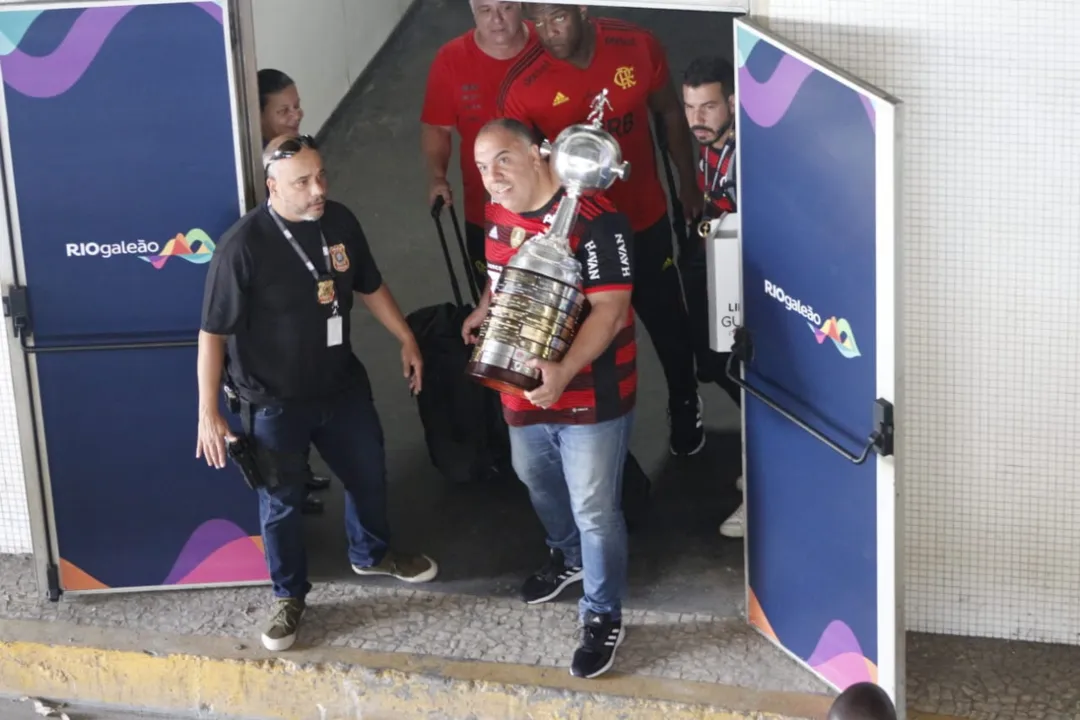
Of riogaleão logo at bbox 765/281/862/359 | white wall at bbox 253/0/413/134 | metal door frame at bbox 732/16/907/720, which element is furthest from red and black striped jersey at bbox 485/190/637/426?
white wall at bbox 253/0/413/134

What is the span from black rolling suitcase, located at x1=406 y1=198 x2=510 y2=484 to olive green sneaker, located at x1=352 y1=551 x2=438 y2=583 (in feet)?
1.83

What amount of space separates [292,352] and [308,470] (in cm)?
46

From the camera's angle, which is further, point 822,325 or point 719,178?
point 719,178

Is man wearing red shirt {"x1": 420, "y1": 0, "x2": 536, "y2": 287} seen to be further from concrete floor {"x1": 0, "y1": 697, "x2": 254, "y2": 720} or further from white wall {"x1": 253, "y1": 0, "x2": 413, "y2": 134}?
white wall {"x1": 253, "y1": 0, "x2": 413, "y2": 134}

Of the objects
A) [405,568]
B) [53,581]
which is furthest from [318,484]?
[53,581]

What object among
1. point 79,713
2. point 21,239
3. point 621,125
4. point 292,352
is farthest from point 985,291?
point 79,713

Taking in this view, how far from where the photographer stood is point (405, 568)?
497 centimetres

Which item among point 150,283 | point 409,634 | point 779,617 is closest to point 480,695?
point 409,634

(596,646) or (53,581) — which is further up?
(53,581)

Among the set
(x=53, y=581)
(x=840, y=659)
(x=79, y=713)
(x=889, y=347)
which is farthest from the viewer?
(x=53, y=581)

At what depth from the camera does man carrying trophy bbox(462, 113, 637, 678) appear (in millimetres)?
3930

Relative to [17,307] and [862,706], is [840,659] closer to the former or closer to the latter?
[862,706]

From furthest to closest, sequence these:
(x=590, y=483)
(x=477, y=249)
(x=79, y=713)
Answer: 1. (x=477, y=249)
2. (x=79, y=713)
3. (x=590, y=483)

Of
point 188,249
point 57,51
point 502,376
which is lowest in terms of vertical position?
point 502,376
